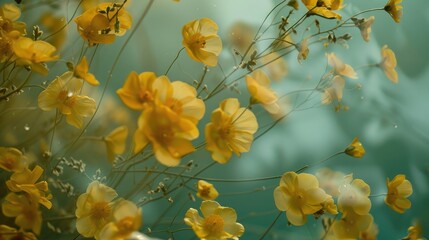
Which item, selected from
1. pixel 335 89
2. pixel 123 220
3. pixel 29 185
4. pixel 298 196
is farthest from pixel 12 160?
pixel 335 89

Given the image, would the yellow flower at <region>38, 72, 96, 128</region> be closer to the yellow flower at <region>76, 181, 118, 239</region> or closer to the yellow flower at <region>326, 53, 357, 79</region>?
the yellow flower at <region>76, 181, 118, 239</region>

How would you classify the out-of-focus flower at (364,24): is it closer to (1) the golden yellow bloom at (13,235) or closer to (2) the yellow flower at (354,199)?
(2) the yellow flower at (354,199)

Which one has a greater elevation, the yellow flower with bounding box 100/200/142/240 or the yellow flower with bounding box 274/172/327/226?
the yellow flower with bounding box 100/200/142/240

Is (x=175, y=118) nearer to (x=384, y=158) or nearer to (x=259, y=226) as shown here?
(x=259, y=226)

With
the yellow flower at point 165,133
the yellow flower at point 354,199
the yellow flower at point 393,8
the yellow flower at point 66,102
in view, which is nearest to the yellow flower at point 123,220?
the yellow flower at point 165,133

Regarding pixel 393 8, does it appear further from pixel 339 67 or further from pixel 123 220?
pixel 123 220

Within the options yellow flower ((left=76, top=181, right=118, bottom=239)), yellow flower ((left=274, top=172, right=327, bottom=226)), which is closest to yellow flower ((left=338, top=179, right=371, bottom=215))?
yellow flower ((left=274, top=172, right=327, bottom=226))
